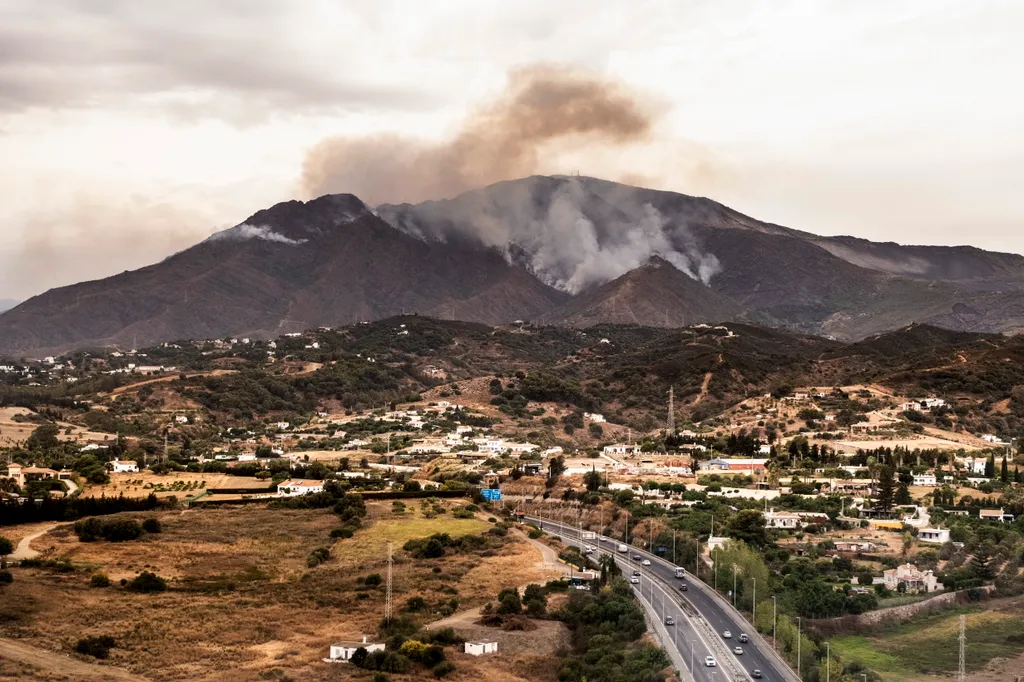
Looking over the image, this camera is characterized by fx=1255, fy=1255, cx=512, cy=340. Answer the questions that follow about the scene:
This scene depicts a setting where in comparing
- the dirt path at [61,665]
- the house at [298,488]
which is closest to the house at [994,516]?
the house at [298,488]

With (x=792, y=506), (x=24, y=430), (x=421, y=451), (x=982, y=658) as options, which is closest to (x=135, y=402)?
(x=24, y=430)

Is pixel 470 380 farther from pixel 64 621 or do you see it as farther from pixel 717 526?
pixel 64 621

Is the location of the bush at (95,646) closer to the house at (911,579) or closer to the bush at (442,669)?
the bush at (442,669)

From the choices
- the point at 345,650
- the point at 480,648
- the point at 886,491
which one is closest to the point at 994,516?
the point at 886,491

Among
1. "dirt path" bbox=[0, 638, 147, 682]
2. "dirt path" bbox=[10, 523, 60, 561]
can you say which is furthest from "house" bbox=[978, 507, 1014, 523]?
"dirt path" bbox=[10, 523, 60, 561]

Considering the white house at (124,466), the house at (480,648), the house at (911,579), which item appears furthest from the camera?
the white house at (124,466)

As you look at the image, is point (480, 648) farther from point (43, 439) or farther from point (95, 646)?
point (43, 439)
